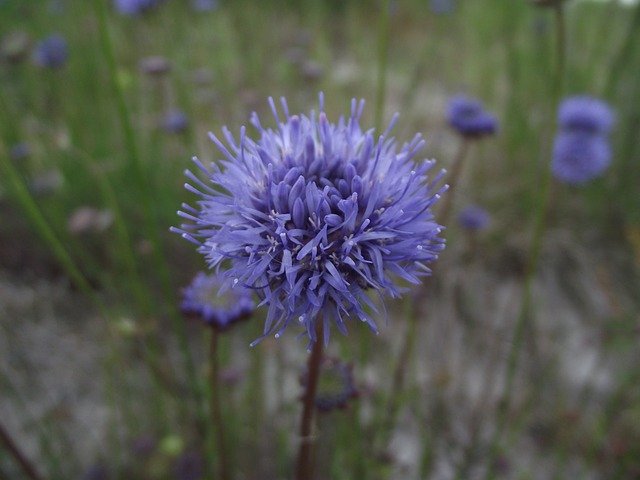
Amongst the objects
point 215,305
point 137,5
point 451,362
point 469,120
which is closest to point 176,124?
point 137,5

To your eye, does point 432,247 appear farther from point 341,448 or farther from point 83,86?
point 83,86

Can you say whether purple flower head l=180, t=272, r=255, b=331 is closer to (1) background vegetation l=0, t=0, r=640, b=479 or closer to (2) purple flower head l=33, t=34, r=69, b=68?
(1) background vegetation l=0, t=0, r=640, b=479

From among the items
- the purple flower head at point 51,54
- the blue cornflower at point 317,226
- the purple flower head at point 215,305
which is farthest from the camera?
the purple flower head at point 51,54

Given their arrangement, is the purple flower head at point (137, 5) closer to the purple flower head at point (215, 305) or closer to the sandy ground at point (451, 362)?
the sandy ground at point (451, 362)

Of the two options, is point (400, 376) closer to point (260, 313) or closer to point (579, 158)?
point (260, 313)

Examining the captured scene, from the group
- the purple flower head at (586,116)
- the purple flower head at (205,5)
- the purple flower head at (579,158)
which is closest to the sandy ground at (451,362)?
the purple flower head at (579,158)

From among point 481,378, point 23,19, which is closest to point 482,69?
point 481,378
